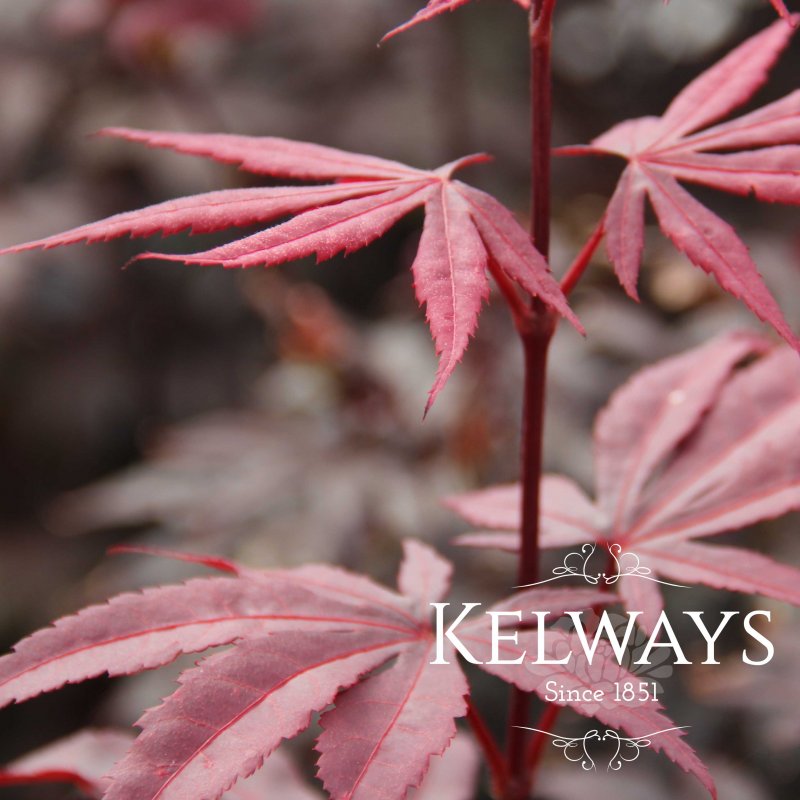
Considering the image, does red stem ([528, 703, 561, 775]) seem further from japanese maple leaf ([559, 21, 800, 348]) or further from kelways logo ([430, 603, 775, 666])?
japanese maple leaf ([559, 21, 800, 348])

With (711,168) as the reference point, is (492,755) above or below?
below

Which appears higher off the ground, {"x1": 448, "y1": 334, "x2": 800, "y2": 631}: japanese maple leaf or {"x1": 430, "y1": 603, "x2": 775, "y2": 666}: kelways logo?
{"x1": 448, "y1": 334, "x2": 800, "y2": 631}: japanese maple leaf

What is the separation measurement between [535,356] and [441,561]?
0.51 feet

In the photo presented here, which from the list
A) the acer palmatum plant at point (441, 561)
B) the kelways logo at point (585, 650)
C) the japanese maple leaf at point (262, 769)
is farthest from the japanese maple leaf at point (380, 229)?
the japanese maple leaf at point (262, 769)

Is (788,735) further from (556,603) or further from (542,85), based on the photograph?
(542,85)

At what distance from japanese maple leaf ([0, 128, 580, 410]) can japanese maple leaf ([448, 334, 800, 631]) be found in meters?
0.20

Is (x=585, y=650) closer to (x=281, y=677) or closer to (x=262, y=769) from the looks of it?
(x=281, y=677)

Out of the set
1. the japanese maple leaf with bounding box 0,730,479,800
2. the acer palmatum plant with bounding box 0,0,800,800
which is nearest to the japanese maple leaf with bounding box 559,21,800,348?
the acer palmatum plant with bounding box 0,0,800,800

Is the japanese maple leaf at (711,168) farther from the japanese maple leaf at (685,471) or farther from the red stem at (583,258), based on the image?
the japanese maple leaf at (685,471)

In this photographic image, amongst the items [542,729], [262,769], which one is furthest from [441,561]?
[262,769]

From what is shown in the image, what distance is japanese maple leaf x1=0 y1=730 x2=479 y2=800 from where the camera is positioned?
2.13 feet

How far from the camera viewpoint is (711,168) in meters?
0.49

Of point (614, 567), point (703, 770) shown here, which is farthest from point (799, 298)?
point (703, 770)

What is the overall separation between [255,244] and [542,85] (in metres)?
0.17
